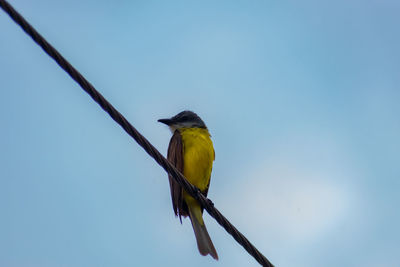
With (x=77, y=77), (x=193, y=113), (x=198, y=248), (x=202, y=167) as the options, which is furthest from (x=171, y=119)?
(x=77, y=77)

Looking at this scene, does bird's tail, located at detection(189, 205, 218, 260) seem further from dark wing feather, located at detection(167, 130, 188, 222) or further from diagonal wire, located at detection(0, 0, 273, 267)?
diagonal wire, located at detection(0, 0, 273, 267)

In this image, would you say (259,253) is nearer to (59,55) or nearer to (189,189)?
(189,189)

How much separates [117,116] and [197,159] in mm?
3491

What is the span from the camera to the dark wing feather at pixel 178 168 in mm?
7329

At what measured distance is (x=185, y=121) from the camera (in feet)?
28.9

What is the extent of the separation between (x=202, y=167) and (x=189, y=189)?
2.38 m

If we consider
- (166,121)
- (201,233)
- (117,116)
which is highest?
(166,121)

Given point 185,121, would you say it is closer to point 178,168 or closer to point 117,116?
point 178,168

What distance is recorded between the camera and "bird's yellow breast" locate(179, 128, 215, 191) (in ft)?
24.7

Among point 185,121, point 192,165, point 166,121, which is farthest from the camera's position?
point 185,121

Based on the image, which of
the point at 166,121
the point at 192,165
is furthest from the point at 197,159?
the point at 166,121

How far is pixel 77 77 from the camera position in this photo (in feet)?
12.4

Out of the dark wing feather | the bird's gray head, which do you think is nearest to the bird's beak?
the bird's gray head

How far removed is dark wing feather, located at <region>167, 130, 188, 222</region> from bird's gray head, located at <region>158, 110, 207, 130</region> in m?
0.56
